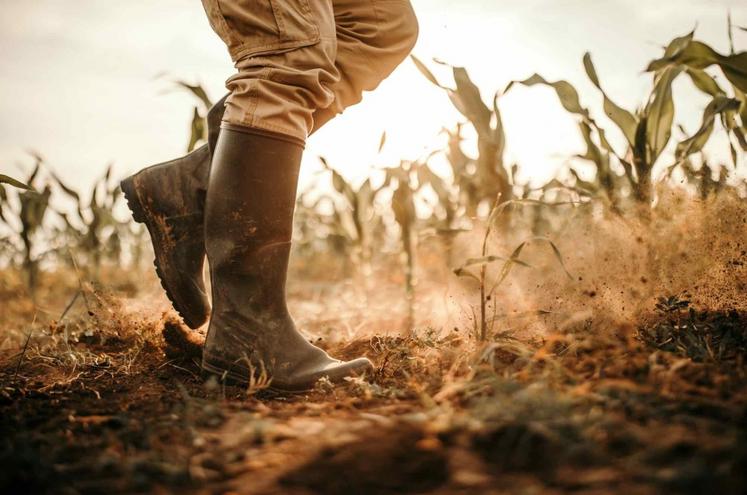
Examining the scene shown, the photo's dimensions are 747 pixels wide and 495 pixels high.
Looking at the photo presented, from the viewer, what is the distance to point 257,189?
1390mm

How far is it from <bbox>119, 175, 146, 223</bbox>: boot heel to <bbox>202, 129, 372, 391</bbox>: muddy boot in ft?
0.92

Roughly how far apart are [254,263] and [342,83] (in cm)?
57

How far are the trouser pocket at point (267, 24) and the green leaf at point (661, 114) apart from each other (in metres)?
1.16

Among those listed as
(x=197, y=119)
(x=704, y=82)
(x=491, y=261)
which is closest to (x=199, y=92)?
(x=197, y=119)

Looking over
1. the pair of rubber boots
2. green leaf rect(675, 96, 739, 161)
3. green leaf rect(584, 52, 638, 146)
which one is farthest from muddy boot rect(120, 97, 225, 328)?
green leaf rect(675, 96, 739, 161)

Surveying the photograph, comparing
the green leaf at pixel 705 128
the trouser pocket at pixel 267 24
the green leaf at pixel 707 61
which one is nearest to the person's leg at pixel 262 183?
the trouser pocket at pixel 267 24

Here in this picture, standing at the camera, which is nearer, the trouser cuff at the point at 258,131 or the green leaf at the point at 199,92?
the trouser cuff at the point at 258,131

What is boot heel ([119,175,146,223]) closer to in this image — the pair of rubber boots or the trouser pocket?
the pair of rubber boots

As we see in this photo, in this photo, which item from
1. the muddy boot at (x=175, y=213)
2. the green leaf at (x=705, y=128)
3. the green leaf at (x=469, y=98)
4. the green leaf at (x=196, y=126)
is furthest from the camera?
the green leaf at (x=196, y=126)

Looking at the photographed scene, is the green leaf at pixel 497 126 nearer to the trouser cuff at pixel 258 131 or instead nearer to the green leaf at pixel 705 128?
the green leaf at pixel 705 128

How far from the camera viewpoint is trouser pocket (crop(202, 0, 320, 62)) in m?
1.34

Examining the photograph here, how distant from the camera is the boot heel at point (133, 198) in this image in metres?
1.59

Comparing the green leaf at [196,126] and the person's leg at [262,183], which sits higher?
the green leaf at [196,126]

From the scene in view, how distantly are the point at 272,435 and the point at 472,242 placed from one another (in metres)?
1.95
